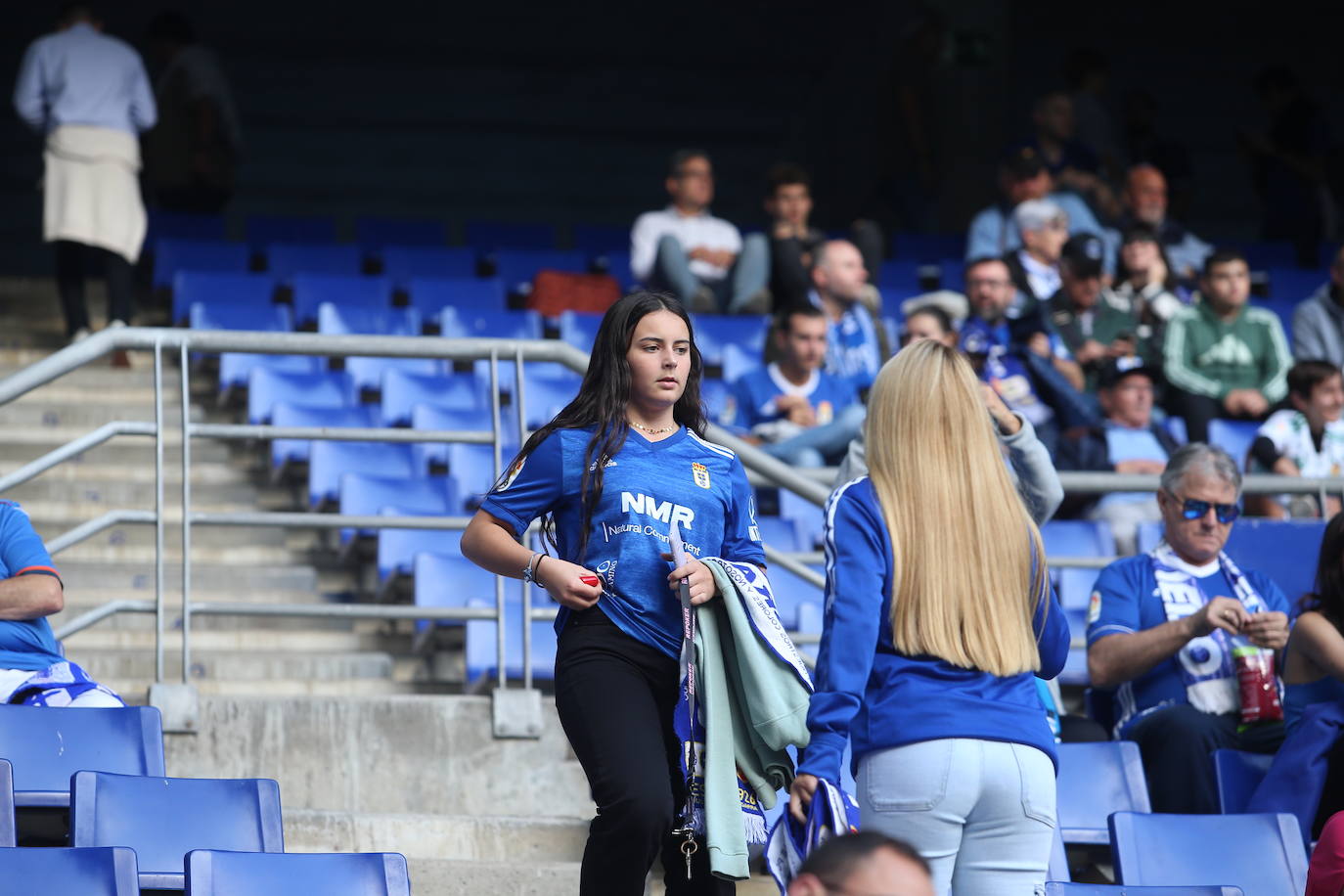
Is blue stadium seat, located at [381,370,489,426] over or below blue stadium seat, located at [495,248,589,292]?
below

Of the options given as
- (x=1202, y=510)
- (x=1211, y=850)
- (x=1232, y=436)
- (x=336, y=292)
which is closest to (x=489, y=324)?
(x=336, y=292)

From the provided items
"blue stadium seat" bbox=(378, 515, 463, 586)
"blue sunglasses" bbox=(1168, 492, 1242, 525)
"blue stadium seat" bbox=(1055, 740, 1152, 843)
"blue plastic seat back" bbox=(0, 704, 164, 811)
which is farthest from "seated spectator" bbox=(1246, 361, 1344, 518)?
"blue plastic seat back" bbox=(0, 704, 164, 811)

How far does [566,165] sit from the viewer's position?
12.8 meters

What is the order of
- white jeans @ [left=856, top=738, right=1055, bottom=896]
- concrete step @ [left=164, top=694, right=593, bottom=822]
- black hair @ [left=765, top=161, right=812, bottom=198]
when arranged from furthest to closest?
1. black hair @ [left=765, top=161, right=812, bottom=198]
2. concrete step @ [left=164, top=694, right=593, bottom=822]
3. white jeans @ [left=856, top=738, right=1055, bottom=896]

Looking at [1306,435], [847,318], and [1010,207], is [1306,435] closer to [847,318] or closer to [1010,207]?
[847,318]

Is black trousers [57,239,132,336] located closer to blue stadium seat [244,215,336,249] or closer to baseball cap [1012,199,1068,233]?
blue stadium seat [244,215,336,249]

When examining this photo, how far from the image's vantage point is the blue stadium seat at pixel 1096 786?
15.7ft

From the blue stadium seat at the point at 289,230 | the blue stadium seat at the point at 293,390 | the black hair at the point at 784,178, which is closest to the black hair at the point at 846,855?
the blue stadium seat at the point at 293,390

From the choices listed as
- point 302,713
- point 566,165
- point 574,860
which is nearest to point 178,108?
point 566,165

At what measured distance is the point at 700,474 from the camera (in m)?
3.72

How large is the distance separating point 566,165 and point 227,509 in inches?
250

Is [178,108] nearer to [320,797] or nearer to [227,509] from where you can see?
[227,509]

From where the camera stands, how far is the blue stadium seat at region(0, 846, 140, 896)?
346 centimetres

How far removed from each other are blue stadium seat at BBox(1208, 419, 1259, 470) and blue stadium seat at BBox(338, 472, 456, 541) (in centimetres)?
329
